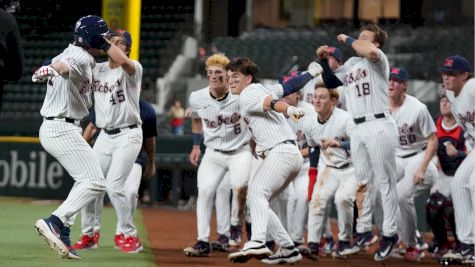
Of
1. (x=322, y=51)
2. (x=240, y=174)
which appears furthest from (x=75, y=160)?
(x=322, y=51)

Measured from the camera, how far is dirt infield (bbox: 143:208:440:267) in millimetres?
8461

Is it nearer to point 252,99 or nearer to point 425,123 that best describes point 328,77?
point 425,123

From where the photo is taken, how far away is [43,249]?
8.92 m

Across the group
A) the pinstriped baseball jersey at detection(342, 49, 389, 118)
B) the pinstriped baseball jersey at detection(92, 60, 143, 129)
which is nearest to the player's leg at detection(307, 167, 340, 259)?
the pinstriped baseball jersey at detection(342, 49, 389, 118)

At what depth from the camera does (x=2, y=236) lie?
10398 mm

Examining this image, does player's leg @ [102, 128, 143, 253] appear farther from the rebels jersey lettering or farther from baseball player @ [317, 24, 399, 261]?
the rebels jersey lettering

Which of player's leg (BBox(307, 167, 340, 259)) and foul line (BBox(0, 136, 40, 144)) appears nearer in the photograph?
player's leg (BBox(307, 167, 340, 259))

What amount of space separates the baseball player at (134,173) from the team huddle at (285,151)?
0.01 meters

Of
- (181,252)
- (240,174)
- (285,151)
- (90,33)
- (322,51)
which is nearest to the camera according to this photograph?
(90,33)

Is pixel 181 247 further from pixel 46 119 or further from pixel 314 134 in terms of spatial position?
pixel 46 119

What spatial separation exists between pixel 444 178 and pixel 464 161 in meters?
1.19

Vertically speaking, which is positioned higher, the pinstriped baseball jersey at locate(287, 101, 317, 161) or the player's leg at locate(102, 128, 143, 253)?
the pinstriped baseball jersey at locate(287, 101, 317, 161)

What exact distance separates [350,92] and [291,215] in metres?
1.61

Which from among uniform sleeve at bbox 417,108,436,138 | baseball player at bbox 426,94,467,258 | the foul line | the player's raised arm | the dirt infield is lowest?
the dirt infield
